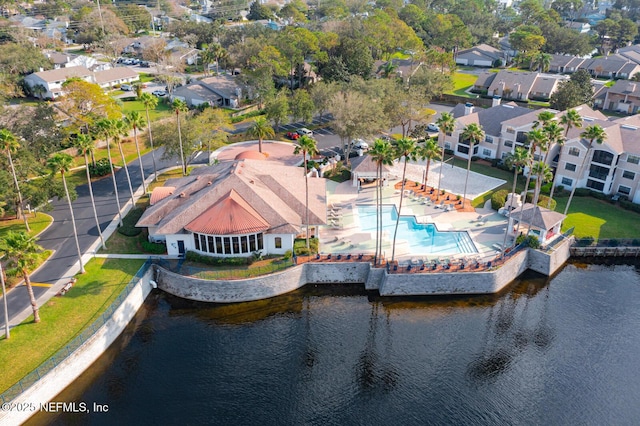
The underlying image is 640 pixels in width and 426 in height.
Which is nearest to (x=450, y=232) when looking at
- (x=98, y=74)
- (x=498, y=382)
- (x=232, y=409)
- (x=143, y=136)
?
(x=498, y=382)

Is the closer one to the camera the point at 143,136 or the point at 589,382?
the point at 589,382

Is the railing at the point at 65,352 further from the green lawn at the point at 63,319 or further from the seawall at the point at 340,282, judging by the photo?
the seawall at the point at 340,282

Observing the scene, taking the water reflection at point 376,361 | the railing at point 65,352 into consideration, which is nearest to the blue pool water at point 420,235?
the water reflection at point 376,361

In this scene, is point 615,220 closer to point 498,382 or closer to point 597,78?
point 498,382

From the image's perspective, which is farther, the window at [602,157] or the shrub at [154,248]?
the window at [602,157]

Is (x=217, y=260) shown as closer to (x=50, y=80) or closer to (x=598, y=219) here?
(x=598, y=219)

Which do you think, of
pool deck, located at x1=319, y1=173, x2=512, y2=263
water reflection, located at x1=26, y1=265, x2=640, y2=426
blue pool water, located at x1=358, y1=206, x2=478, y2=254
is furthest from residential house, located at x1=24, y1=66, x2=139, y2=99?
water reflection, located at x1=26, y1=265, x2=640, y2=426

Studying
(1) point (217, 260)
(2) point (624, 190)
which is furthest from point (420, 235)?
(2) point (624, 190)
